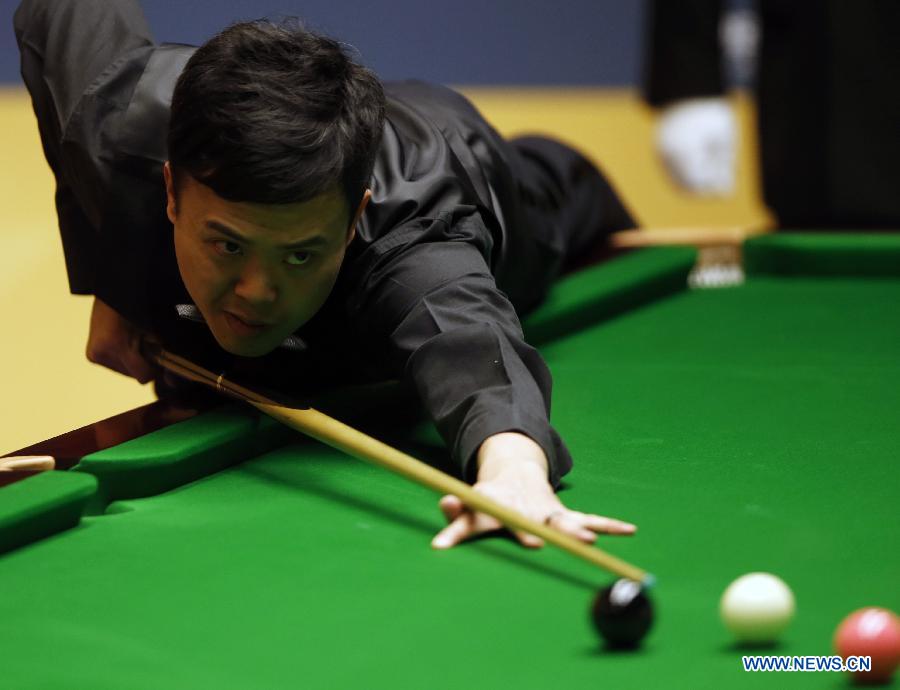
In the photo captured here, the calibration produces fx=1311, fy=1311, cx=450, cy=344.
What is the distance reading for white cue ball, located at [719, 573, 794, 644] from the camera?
1.37m

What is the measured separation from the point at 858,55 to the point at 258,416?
3.34 m

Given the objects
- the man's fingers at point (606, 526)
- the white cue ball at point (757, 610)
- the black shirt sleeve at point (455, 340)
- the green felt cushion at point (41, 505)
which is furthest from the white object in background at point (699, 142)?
the white cue ball at point (757, 610)

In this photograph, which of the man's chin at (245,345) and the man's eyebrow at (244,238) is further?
the man's chin at (245,345)

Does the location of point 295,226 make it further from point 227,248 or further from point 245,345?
point 245,345

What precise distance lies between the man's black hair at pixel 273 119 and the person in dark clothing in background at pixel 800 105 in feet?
8.39

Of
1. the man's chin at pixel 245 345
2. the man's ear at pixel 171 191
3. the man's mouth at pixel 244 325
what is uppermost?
the man's ear at pixel 171 191

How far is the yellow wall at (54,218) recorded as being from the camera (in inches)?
191

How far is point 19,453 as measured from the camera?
1.99m

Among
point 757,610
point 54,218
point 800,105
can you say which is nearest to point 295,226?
point 757,610

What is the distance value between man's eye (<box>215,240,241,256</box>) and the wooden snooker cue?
26 cm

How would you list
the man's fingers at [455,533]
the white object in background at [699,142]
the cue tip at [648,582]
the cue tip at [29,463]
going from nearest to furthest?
the cue tip at [648,582] → the man's fingers at [455,533] → the cue tip at [29,463] → the white object in background at [699,142]

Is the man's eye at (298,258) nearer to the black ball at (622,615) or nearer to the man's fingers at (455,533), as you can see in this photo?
the man's fingers at (455,533)

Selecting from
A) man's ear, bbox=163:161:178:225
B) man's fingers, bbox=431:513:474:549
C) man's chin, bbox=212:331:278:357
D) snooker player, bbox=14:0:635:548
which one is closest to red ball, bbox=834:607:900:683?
snooker player, bbox=14:0:635:548

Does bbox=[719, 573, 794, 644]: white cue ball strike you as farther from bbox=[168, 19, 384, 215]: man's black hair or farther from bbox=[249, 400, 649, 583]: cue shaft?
bbox=[168, 19, 384, 215]: man's black hair
